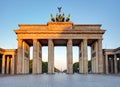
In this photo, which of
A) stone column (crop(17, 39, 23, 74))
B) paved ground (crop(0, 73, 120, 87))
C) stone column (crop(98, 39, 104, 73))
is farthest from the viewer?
stone column (crop(17, 39, 23, 74))

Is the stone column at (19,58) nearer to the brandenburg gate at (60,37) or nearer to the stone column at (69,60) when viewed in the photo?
the brandenburg gate at (60,37)

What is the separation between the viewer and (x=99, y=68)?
205 feet

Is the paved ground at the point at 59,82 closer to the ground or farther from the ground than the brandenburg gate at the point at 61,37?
closer to the ground

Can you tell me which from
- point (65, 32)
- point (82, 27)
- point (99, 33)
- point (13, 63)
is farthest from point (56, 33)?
point (13, 63)

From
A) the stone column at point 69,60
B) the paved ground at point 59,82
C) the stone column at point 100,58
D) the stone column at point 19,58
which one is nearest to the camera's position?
the paved ground at point 59,82

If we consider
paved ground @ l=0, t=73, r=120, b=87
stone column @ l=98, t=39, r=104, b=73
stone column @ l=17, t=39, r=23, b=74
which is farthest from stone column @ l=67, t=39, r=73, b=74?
paved ground @ l=0, t=73, r=120, b=87

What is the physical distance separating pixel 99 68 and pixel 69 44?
10926mm

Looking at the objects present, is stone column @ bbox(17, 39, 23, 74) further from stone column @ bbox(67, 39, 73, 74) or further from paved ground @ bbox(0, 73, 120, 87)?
paved ground @ bbox(0, 73, 120, 87)

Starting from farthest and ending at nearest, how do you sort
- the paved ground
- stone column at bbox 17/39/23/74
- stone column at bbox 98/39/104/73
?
1. stone column at bbox 17/39/23/74
2. stone column at bbox 98/39/104/73
3. the paved ground

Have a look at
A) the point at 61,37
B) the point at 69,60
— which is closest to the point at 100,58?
the point at 69,60

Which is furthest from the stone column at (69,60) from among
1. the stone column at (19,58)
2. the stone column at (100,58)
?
the stone column at (19,58)

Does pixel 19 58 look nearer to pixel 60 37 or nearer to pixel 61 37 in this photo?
pixel 60 37

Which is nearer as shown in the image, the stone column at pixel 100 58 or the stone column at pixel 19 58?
the stone column at pixel 100 58

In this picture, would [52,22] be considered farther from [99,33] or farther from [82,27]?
[99,33]
